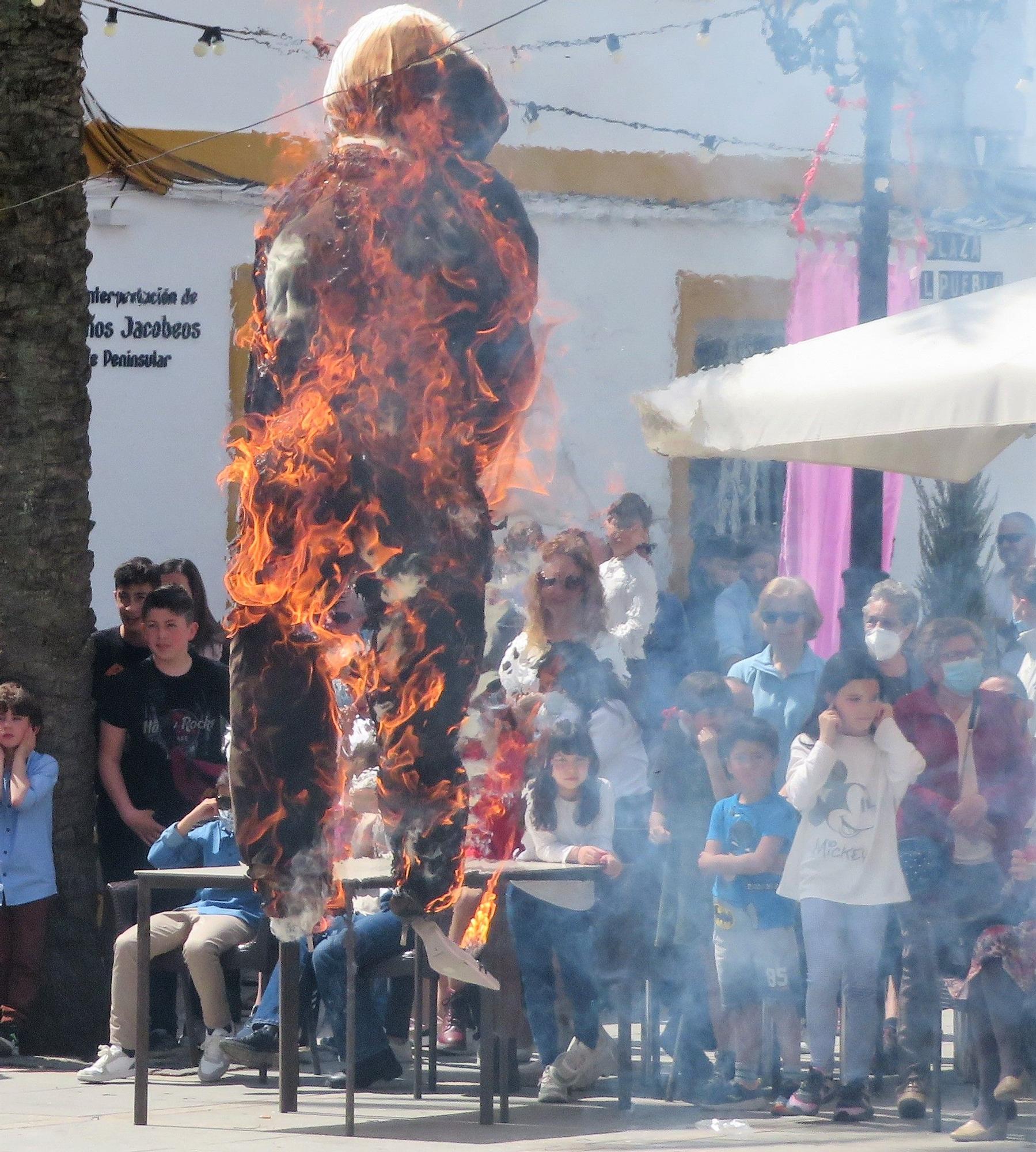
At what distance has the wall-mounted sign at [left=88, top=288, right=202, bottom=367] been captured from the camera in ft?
35.3

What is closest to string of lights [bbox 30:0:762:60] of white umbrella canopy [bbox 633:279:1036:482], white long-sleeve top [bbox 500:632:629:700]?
white umbrella canopy [bbox 633:279:1036:482]

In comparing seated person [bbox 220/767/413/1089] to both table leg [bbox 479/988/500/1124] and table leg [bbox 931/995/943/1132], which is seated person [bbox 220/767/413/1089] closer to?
table leg [bbox 479/988/500/1124]

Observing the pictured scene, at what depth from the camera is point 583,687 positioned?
644 cm

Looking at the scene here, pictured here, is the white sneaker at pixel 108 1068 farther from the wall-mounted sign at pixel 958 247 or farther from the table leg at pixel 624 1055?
the wall-mounted sign at pixel 958 247

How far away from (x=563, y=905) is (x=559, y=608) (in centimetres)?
100

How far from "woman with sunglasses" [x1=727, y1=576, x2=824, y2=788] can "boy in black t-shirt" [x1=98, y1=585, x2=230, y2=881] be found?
199 cm

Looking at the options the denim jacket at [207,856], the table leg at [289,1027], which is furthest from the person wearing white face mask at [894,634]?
the denim jacket at [207,856]

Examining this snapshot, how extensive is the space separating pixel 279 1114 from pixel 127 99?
20.5ft

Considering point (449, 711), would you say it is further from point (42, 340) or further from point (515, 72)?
point (515, 72)

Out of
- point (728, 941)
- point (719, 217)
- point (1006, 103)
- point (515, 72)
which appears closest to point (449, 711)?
point (728, 941)

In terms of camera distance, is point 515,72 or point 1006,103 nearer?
point 1006,103

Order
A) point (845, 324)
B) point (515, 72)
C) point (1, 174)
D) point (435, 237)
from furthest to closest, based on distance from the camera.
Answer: point (845, 324), point (515, 72), point (1, 174), point (435, 237)

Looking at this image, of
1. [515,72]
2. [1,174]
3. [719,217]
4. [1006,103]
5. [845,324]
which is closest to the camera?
[1006,103]

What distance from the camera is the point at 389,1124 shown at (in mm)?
5582
